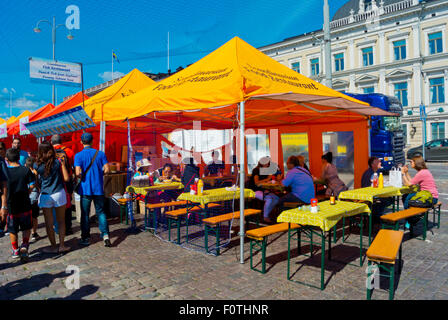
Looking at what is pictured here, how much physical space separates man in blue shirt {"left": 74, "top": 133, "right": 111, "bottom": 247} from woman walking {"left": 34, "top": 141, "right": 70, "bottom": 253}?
1.20ft

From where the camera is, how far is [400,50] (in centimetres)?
3250

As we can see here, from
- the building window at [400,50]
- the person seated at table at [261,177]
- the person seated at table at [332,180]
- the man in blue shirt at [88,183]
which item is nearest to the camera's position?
the man in blue shirt at [88,183]

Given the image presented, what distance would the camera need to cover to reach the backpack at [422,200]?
617 centimetres

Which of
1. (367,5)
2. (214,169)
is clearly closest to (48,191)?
(214,169)

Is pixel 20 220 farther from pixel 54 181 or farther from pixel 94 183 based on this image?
pixel 94 183

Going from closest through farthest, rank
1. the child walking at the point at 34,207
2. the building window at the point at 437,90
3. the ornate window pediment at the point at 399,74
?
the child walking at the point at 34,207 → the building window at the point at 437,90 → the ornate window pediment at the point at 399,74

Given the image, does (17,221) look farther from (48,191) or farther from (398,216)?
(398,216)

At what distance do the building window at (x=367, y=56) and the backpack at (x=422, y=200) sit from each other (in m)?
32.4

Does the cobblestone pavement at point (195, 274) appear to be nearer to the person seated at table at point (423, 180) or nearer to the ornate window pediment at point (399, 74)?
the person seated at table at point (423, 180)

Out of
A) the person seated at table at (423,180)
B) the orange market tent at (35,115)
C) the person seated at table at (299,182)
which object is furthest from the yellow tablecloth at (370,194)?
the orange market tent at (35,115)

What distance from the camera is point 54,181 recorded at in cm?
538

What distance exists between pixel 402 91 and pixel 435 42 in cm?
497

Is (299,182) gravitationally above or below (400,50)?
below
